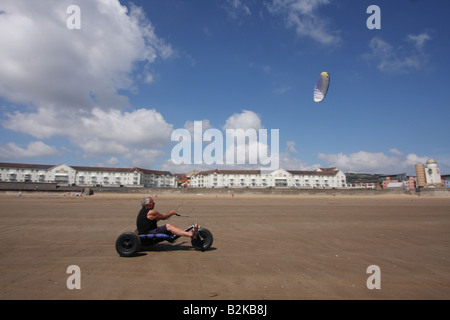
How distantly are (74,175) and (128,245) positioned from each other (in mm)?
127777

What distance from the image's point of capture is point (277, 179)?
392ft

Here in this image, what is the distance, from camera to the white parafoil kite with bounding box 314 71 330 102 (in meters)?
18.1

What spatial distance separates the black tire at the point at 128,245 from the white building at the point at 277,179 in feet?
372

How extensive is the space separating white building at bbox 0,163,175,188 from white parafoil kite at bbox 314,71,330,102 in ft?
356

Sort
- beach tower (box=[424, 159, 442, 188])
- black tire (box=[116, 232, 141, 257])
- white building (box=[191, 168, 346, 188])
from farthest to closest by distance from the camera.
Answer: white building (box=[191, 168, 346, 188]) < beach tower (box=[424, 159, 442, 188]) < black tire (box=[116, 232, 141, 257])

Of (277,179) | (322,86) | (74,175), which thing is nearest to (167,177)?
(74,175)

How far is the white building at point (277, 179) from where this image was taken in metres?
120

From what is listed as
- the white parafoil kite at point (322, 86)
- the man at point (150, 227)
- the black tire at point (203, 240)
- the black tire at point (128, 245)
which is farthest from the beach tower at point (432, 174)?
the black tire at point (128, 245)

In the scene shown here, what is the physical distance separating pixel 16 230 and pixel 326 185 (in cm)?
13100

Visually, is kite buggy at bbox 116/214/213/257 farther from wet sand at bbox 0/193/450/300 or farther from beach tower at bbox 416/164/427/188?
beach tower at bbox 416/164/427/188

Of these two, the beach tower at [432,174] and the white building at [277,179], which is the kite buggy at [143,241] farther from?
the beach tower at [432,174]

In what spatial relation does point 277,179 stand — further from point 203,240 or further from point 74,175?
point 203,240

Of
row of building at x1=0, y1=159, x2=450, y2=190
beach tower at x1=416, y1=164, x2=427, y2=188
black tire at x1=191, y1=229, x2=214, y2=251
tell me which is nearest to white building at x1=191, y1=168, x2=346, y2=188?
row of building at x1=0, y1=159, x2=450, y2=190
